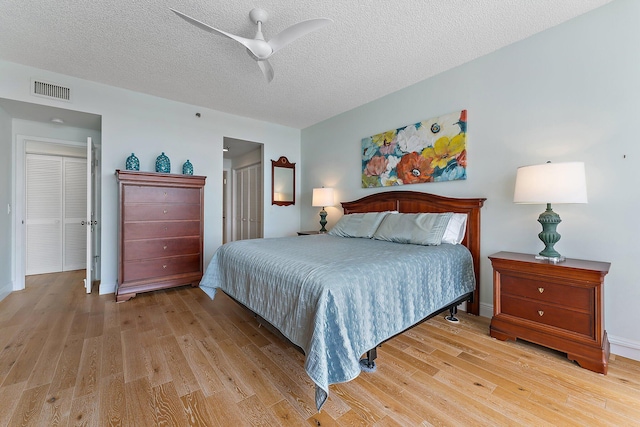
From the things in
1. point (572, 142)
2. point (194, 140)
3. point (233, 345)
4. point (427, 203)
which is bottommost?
point (233, 345)

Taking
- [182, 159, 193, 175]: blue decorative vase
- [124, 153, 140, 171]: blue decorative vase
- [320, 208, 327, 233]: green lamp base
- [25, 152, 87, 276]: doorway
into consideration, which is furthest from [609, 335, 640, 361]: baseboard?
[25, 152, 87, 276]: doorway

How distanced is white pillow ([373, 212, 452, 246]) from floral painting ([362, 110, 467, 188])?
56 centimetres

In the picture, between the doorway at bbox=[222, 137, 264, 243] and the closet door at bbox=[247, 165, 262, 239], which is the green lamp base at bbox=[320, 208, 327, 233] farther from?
the closet door at bbox=[247, 165, 262, 239]

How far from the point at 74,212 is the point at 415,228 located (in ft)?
17.5

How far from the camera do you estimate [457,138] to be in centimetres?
287

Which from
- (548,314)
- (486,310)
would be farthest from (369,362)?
(486,310)

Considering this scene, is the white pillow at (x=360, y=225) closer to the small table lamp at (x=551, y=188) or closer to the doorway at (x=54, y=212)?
the small table lamp at (x=551, y=188)

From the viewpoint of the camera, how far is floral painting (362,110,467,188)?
288 cm

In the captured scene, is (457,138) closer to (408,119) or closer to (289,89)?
(408,119)

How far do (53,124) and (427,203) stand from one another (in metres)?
5.11

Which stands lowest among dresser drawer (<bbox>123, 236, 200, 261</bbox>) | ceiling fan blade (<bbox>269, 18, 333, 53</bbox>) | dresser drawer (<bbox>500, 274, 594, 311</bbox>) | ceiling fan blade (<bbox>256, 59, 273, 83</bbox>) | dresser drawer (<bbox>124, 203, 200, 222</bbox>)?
dresser drawer (<bbox>500, 274, 594, 311</bbox>)

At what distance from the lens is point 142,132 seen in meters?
3.61

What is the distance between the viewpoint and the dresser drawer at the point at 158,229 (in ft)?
10.4

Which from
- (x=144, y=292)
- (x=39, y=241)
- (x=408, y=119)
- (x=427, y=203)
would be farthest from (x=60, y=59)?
(x=427, y=203)
